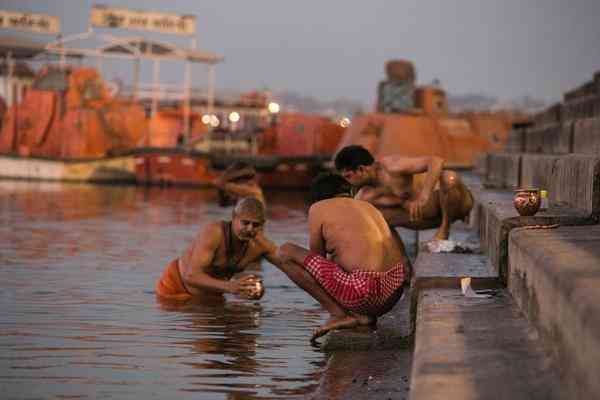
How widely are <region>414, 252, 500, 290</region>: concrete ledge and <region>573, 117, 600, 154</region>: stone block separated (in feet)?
5.65

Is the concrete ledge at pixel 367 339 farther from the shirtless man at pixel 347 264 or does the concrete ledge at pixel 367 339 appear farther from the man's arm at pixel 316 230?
the man's arm at pixel 316 230

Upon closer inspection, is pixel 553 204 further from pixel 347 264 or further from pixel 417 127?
pixel 417 127

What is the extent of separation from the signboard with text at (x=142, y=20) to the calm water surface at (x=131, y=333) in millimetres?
40925

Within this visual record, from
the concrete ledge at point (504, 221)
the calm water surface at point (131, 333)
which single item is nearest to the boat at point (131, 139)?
the calm water surface at point (131, 333)

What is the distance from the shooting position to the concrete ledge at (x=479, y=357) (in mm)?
4781

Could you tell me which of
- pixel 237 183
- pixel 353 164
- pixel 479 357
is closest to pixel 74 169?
pixel 237 183

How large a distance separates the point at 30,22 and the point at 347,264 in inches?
2186

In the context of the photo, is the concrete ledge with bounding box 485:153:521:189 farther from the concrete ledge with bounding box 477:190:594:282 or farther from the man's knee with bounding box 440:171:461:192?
the concrete ledge with bounding box 477:190:594:282

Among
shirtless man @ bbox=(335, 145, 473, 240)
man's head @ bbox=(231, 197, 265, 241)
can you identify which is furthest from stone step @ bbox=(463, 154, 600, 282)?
man's head @ bbox=(231, 197, 265, 241)

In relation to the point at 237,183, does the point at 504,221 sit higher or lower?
higher

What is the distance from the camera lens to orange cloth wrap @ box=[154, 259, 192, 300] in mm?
10672

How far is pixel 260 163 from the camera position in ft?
152

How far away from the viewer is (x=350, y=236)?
7.75m

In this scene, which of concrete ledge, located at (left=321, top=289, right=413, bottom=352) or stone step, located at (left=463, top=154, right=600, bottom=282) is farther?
concrete ledge, located at (left=321, top=289, right=413, bottom=352)
